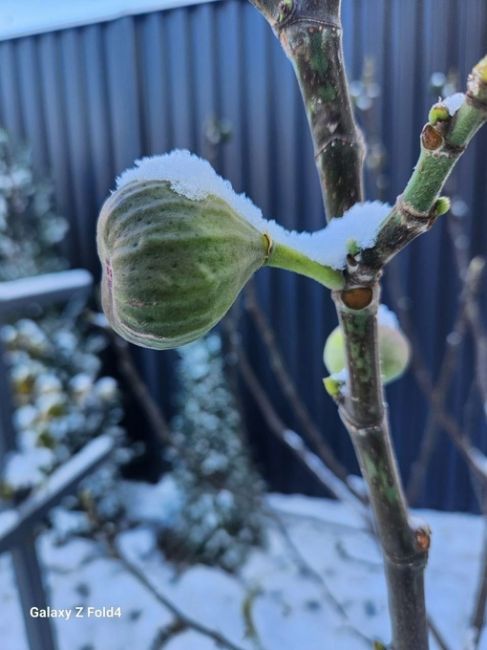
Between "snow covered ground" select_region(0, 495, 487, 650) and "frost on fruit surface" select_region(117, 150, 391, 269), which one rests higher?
"frost on fruit surface" select_region(117, 150, 391, 269)

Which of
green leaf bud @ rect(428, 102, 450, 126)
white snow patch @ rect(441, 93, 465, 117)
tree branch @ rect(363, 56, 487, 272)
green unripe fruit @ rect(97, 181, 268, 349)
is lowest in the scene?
green unripe fruit @ rect(97, 181, 268, 349)

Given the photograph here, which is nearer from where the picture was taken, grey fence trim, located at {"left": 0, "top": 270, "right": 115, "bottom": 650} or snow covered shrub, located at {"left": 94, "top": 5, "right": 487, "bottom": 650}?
snow covered shrub, located at {"left": 94, "top": 5, "right": 487, "bottom": 650}

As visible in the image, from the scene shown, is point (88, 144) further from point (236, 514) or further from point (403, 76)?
point (236, 514)

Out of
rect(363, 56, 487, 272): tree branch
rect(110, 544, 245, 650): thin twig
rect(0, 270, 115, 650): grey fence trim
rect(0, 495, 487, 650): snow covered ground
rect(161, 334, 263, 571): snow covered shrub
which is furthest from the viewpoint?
rect(161, 334, 263, 571): snow covered shrub

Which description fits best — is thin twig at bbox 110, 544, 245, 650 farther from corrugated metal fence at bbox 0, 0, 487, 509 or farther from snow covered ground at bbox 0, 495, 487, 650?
corrugated metal fence at bbox 0, 0, 487, 509

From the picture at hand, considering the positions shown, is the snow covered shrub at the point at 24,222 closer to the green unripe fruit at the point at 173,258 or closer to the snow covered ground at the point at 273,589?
the snow covered ground at the point at 273,589

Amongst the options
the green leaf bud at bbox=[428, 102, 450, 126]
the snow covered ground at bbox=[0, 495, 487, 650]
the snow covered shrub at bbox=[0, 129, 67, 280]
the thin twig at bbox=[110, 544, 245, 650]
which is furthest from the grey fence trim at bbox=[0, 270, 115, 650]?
the snow covered shrub at bbox=[0, 129, 67, 280]

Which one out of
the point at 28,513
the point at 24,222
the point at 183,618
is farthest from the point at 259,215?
the point at 24,222

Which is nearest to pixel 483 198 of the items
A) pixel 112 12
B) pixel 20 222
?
pixel 112 12
